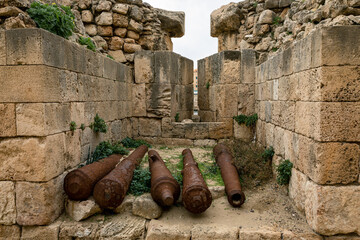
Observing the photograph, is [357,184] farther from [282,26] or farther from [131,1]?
[131,1]

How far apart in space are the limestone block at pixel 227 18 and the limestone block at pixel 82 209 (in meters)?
8.23

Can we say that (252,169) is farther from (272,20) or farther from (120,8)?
(120,8)

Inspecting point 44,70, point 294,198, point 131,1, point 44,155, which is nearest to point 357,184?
point 294,198

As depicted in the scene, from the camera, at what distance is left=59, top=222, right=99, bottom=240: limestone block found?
404 cm

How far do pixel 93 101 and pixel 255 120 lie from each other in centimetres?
433

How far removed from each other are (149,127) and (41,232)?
14.9 feet

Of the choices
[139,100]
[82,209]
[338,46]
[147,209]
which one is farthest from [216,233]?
[139,100]

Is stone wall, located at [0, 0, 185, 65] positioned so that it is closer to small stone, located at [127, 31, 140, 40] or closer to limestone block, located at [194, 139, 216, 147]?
small stone, located at [127, 31, 140, 40]

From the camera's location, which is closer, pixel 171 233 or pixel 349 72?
pixel 349 72

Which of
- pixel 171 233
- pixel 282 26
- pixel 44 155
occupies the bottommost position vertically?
pixel 171 233

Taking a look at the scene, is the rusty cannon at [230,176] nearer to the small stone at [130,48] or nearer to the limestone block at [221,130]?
the limestone block at [221,130]

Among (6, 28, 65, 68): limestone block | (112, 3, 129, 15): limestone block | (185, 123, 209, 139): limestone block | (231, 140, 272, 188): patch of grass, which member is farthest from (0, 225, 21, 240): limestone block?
(112, 3, 129, 15): limestone block

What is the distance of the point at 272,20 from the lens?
342 inches

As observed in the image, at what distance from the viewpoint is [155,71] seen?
26.0ft
